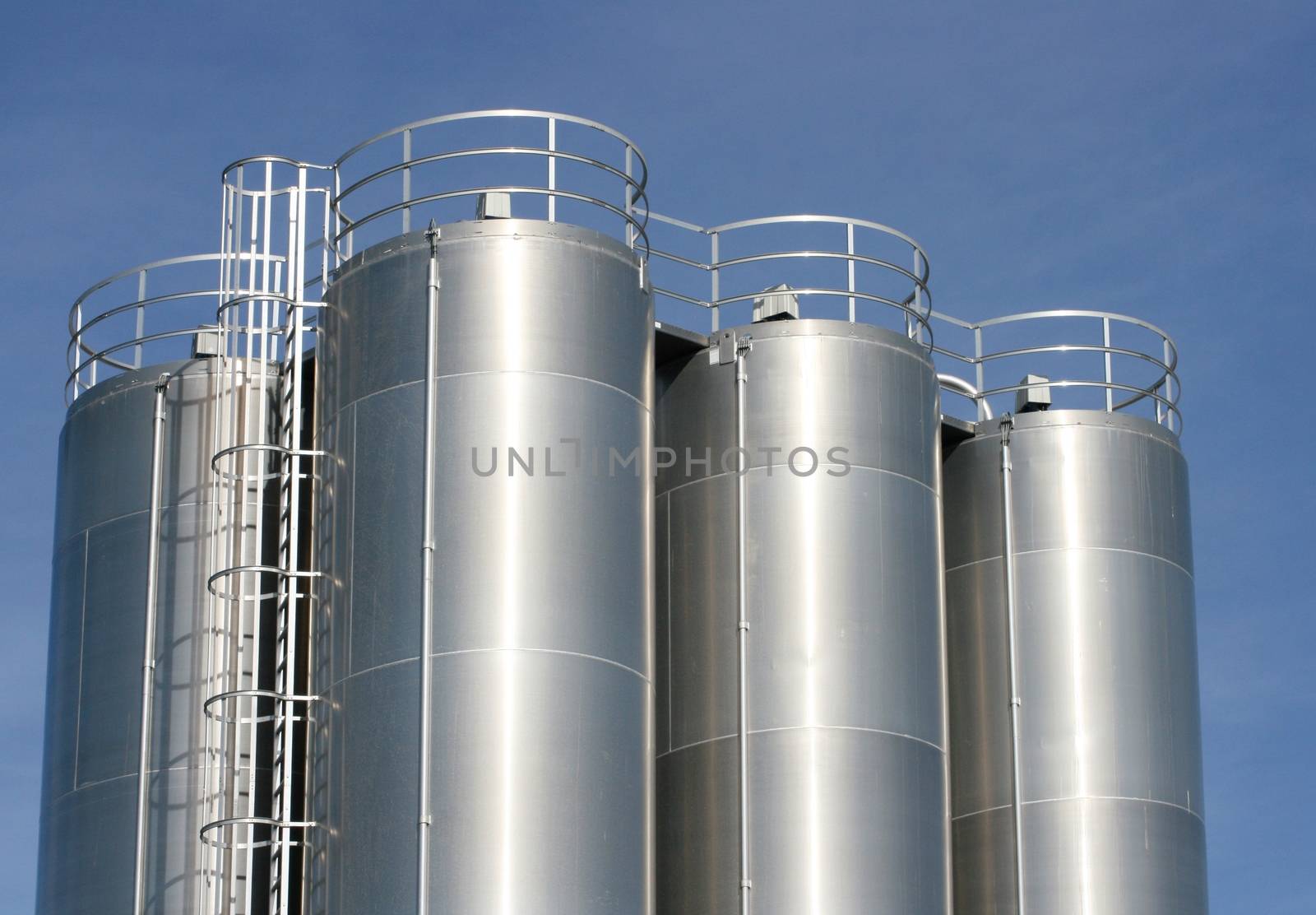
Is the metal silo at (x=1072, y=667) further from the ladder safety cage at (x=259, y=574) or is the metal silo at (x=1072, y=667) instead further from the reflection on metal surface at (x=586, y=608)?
the ladder safety cage at (x=259, y=574)

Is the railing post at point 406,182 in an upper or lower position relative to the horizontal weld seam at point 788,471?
upper

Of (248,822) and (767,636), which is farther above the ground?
(767,636)

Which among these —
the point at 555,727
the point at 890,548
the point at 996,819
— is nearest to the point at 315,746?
the point at 555,727

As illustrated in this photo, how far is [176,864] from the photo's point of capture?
35406mm

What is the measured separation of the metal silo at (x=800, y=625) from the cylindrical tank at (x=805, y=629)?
0.09 feet

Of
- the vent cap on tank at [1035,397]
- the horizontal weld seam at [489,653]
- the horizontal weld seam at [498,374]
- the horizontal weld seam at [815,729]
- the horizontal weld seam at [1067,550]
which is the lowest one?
the horizontal weld seam at [815,729]

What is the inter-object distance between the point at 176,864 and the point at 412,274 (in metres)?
9.12

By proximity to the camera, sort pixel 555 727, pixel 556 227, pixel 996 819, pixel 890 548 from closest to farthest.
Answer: pixel 555 727
pixel 556 227
pixel 890 548
pixel 996 819

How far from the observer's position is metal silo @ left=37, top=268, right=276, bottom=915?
3572 cm

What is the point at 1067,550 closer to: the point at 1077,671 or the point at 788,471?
the point at 1077,671

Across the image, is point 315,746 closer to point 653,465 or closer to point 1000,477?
point 653,465

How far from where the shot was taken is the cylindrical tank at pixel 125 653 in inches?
1407

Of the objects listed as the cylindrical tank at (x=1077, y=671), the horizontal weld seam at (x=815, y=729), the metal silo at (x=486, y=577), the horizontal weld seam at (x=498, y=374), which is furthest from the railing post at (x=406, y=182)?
the cylindrical tank at (x=1077, y=671)

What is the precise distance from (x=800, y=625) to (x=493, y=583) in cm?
588
